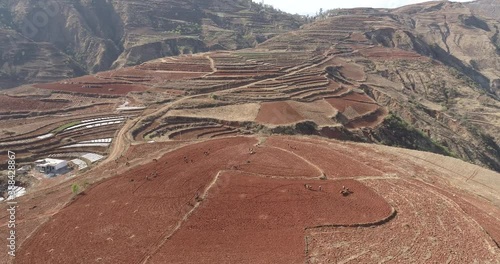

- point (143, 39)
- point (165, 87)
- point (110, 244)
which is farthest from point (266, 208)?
point (143, 39)

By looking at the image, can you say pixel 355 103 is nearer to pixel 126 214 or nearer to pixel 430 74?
pixel 126 214

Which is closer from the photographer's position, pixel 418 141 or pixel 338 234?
pixel 338 234

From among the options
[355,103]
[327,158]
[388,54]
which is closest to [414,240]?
[327,158]

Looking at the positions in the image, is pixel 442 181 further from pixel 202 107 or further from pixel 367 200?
pixel 202 107

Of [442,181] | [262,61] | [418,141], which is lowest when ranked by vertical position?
[418,141]

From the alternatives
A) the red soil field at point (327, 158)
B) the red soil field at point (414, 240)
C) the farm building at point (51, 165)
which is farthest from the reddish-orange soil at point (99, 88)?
the red soil field at point (414, 240)

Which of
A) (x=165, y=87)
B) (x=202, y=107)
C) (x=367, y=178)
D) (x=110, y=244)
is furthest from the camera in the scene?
(x=165, y=87)

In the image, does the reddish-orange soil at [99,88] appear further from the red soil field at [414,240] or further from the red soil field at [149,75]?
the red soil field at [414,240]
